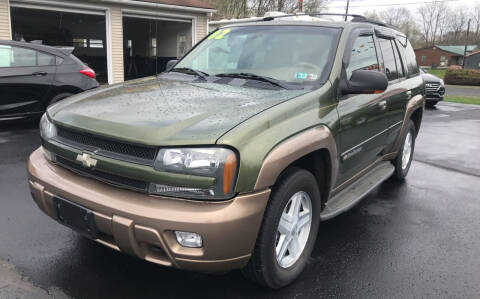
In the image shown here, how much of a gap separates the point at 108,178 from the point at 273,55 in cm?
182

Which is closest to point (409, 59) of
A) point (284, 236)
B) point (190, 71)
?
point (190, 71)

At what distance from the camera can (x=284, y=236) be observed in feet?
9.18

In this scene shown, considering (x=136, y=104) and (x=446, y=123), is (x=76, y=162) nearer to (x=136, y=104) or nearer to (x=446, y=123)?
(x=136, y=104)

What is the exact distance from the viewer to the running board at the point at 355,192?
10.9 feet

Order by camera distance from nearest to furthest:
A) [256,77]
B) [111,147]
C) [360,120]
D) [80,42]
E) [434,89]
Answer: [111,147]
[256,77]
[360,120]
[434,89]
[80,42]

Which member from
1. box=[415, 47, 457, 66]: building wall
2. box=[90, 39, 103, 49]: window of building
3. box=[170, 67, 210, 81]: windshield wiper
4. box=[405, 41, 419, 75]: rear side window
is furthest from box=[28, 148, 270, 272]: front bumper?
box=[415, 47, 457, 66]: building wall

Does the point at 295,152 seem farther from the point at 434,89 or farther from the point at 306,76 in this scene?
the point at 434,89

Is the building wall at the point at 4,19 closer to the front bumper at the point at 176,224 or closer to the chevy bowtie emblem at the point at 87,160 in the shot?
the chevy bowtie emblem at the point at 87,160

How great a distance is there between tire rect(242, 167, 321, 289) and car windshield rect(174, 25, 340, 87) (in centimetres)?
87

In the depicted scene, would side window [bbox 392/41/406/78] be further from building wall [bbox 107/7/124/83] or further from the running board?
building wall [bbox 107/7/124/83]

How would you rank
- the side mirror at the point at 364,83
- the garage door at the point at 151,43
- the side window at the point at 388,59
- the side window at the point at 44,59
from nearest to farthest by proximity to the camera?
the side mirror at the point at 364,83, the side window at the point at 388,59, the side window at the point at 44,59, the garage door at the point at 151,43

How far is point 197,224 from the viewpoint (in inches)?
85.7

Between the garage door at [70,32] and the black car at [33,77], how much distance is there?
13.2m

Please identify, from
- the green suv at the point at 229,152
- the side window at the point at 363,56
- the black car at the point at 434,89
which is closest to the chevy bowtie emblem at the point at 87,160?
the green suv at the point at 229,152
